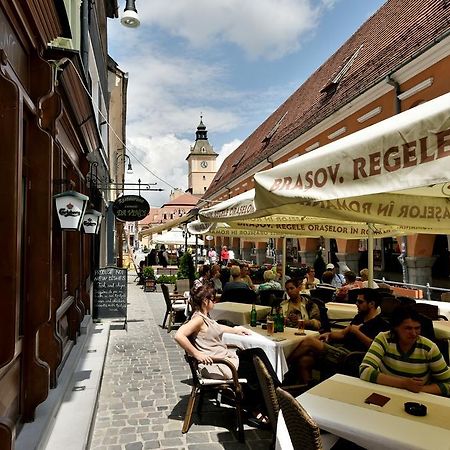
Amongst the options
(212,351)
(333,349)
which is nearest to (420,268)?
(333,349)

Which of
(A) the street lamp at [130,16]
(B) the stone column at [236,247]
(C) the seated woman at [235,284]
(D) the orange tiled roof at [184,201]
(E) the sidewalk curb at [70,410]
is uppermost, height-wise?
(D) the orange tiled roof at [184,201]

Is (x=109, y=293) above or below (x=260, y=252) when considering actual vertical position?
below

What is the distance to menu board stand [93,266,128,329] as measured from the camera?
952cm

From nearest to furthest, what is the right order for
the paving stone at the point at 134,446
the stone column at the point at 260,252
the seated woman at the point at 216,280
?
the paving stone at the point at 134,446
the seated woman at the point at 216,280
the stone column at the point at 260,252

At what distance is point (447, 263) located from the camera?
2156 centimetres

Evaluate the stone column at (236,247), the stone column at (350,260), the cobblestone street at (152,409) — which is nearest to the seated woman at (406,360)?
the cobblestone street at (152,409)

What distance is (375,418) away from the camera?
2.84 m

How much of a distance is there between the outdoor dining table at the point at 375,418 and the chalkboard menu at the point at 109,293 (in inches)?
271

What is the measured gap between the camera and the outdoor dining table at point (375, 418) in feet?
8.47

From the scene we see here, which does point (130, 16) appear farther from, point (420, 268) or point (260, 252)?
point (260, 252)

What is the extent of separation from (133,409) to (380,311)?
362cm

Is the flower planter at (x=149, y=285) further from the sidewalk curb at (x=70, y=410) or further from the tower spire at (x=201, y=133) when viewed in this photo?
the tower spire at (x=201, y=133)

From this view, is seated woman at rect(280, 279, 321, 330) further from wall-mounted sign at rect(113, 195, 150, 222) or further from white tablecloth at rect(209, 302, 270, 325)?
wall-mounted sign at rect(113, 195, 150, 222)

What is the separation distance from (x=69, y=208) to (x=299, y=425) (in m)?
3.21
